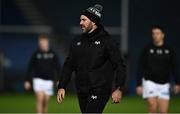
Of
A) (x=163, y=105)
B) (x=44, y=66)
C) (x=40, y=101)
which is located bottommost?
(x=40, y=101)

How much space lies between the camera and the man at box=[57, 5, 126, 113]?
9047 millimetres

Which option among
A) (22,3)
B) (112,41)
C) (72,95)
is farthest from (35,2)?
(112,41)

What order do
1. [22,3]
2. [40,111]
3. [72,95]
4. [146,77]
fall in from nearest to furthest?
[146,77], [40,111], [72,95], [22,3]

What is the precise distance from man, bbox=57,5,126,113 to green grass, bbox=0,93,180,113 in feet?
28.8

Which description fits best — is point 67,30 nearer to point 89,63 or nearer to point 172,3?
point 172,3

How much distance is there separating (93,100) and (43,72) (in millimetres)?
7009

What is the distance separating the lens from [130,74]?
25500mm

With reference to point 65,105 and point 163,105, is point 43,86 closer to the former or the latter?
point 163,105

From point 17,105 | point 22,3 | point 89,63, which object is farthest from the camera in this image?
point 22,3

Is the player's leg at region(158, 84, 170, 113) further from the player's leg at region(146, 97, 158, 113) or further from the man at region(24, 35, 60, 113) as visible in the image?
the man at region(24, 35, 60, 113)

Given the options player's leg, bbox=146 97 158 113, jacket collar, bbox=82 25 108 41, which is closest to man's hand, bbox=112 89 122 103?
jacket collar, bbox=82 25 108 41

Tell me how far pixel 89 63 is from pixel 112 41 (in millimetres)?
443

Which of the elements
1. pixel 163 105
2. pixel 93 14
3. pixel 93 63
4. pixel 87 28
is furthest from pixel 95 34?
pixel 163 105

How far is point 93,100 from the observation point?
9.05 meters
